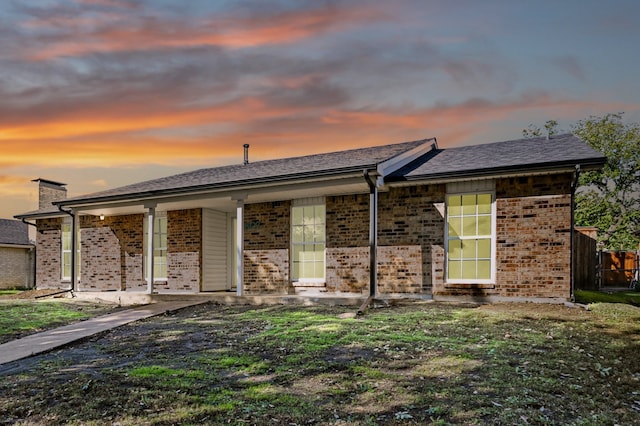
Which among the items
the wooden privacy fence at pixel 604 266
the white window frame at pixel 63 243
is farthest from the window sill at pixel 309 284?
the white window frame at pixel 63 243

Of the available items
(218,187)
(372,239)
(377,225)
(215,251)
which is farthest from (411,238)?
(215,251)

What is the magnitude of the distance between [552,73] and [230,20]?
8.46 m

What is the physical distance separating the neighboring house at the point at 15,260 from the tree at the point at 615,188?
31930 millimetres

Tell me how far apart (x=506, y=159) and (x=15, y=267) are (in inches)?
968

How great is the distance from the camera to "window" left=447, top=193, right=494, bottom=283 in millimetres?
10602

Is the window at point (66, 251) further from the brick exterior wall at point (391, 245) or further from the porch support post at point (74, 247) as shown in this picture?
the brick exterior wall at point (391, 245)

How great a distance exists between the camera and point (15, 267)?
2367 cm

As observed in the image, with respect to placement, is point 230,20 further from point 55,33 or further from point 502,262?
point 502,262

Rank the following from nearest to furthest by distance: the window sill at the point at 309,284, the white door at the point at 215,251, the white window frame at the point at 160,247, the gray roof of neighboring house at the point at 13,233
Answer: the window sill at the point at 309,284
the white door at the point at 215,251
the white window frame at the point at 160,247
the gray roof of neighboring house at the point at 13,233

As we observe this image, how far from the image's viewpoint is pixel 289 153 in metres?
17.5

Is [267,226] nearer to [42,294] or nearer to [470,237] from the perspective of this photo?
[470,237]

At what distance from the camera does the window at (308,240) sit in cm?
1253

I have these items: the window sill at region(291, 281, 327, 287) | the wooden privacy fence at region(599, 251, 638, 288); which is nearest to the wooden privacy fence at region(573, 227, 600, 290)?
the wooden privacy fence at region(599, 251, 638, 288)

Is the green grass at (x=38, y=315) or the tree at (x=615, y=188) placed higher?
the tree at (x=615, y=188)
